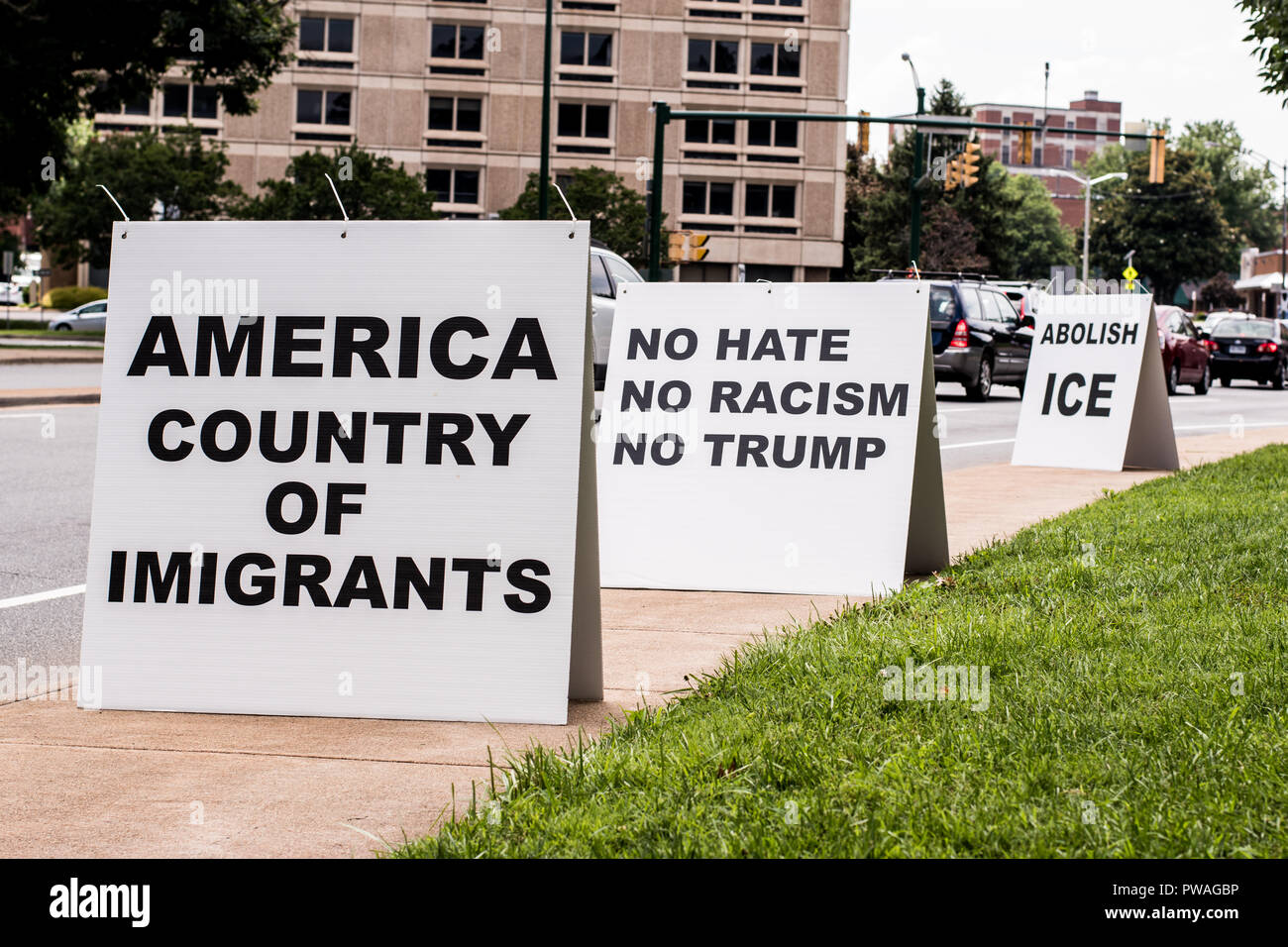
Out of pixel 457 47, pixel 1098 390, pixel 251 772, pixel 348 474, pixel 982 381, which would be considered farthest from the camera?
pixel 457 47

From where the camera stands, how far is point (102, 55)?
1151 inches

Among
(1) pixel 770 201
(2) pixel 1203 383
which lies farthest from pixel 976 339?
(1) pixel 770 201

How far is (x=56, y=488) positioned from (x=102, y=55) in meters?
20.5

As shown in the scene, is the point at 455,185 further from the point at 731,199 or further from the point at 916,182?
the point at 916,182

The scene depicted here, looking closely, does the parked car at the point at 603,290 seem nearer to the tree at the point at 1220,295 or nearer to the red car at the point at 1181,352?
the red car at the point at 1181,352

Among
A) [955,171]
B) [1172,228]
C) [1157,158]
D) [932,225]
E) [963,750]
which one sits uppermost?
[1172,228]

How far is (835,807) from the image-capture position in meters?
3.53

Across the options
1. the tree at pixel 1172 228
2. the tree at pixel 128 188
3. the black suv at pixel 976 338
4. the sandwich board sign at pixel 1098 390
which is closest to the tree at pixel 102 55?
the black suv at pixel 976 338

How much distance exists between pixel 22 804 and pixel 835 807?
6.42 feet

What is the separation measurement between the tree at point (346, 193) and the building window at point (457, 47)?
38.0 feet

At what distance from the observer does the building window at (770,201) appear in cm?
6650

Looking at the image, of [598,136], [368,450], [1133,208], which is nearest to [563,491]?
[368,450]

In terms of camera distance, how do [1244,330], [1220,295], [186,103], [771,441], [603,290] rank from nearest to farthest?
1. [771,441]
2. [603,290]
3. [1244,330]
4. [186,103]
5. [1220,295]
